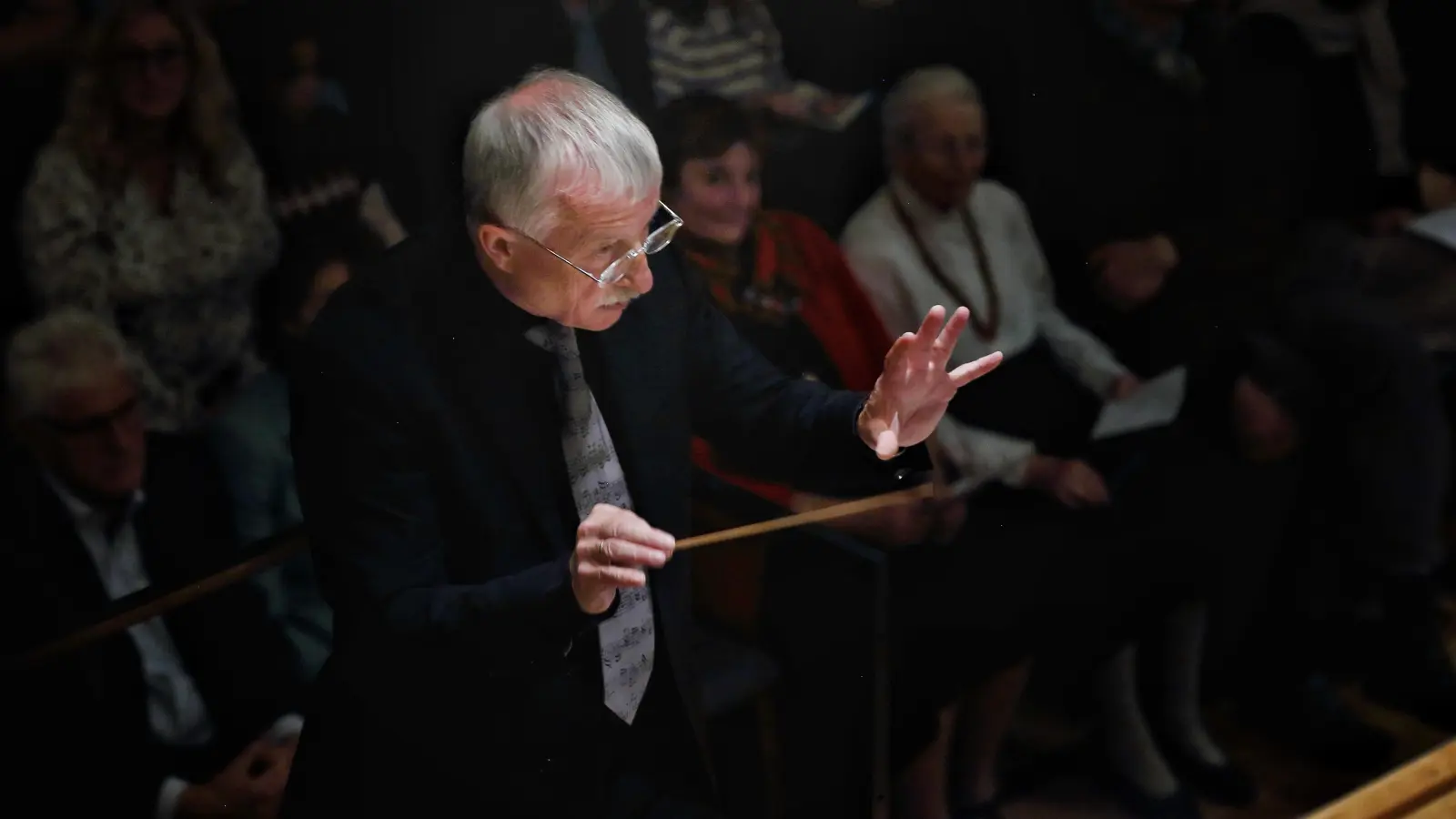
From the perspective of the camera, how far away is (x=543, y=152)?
5.70 feet

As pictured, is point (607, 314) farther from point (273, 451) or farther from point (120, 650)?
point (120, 650)

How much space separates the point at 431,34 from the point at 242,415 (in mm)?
550

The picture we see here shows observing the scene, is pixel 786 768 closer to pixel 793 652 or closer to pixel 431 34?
pixel 793 652

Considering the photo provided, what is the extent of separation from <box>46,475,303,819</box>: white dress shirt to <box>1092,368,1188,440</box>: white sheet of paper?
1608mm

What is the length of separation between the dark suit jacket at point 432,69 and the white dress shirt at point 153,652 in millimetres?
538

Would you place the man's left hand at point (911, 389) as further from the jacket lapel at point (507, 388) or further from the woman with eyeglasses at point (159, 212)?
the woman with eyeglasses at point (159, 212)

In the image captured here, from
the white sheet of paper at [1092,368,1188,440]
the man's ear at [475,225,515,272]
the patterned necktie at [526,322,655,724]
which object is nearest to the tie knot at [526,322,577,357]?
the patterned necktie at [526,322,655,724]

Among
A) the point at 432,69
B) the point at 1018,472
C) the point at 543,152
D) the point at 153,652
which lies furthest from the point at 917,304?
the point at 153,652

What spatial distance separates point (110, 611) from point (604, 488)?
0.69 m

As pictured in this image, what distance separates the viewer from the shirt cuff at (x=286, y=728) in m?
1.78

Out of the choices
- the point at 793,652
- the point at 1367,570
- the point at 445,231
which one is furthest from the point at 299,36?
the point at 1367,570

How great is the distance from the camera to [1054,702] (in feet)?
8.69

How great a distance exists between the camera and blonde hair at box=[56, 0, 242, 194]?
1489mm

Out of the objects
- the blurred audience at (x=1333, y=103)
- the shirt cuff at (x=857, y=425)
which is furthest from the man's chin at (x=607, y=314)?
the blurred audience at (x=1333, y=103)
